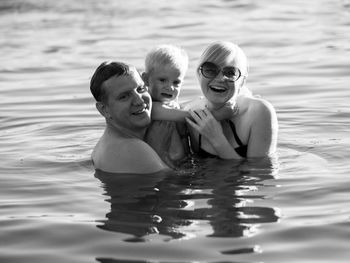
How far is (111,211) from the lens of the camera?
23.9 feet

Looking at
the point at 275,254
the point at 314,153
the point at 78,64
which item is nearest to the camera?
the point at 275,254

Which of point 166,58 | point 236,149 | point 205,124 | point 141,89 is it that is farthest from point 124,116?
point 236,149

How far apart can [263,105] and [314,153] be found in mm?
1257

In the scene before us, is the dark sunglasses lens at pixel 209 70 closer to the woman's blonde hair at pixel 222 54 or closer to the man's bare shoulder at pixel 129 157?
the woman's blonde hair at pixel 222 54

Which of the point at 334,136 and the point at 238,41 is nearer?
the point at 334,136

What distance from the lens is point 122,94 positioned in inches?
310

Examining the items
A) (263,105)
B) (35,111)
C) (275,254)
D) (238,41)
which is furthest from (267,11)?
(275,254)

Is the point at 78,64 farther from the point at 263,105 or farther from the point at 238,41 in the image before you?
the point at 263,105

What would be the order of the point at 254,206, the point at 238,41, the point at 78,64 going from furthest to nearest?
the point at 238,41
the point at 78,64
the point at 254,206

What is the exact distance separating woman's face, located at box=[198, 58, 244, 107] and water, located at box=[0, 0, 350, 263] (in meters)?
0.65

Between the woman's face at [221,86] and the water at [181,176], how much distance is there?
0.65 meters

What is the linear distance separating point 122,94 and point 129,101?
0.08m

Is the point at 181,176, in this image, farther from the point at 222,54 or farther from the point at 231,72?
the point at 222,54

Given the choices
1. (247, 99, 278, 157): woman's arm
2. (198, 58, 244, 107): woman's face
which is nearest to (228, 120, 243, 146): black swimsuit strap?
(247, 99, 278, 157): woman's arm
